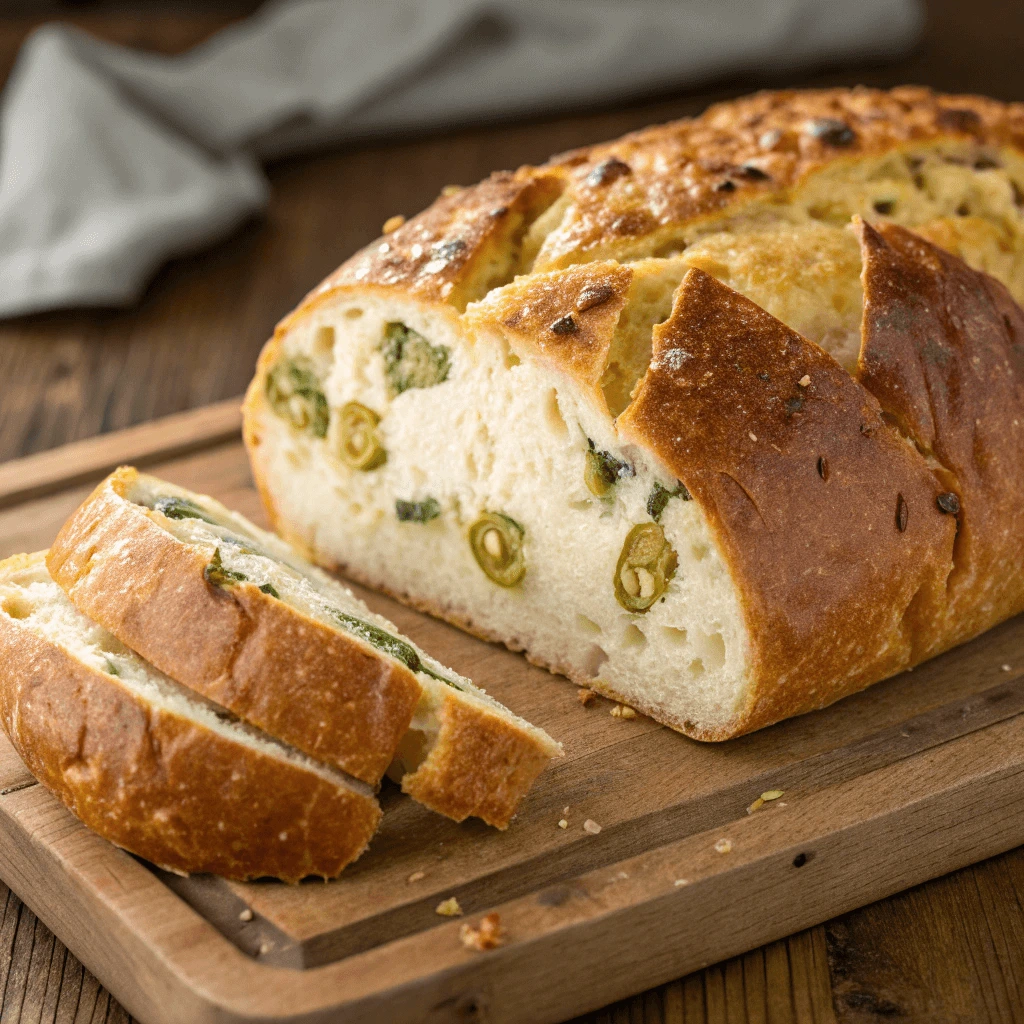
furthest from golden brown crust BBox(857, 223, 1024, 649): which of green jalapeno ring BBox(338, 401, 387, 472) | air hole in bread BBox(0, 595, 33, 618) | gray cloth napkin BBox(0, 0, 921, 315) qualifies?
gray cloth napkin BBox(0, 0, 921, 315)

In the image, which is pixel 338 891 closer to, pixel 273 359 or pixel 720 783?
pixel 720 783

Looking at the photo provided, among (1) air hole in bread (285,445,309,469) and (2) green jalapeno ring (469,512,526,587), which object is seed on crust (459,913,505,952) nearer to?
(2) green jalapeno ring (469,512,526,587)

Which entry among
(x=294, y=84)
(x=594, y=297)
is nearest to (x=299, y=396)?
(x=594, y=297)

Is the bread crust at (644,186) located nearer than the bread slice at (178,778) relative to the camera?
No

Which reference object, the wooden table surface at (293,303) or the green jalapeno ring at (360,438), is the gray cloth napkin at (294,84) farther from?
the green jalapeno ring at (360,438)

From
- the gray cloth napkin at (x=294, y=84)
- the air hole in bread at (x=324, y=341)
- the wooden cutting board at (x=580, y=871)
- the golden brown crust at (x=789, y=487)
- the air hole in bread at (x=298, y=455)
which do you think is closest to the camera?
the wooden cutting board at (x=580, y=871)

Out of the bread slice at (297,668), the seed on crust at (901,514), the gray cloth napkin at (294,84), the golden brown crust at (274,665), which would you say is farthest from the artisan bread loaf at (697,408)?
the gray cloth napkin at (294,84)
